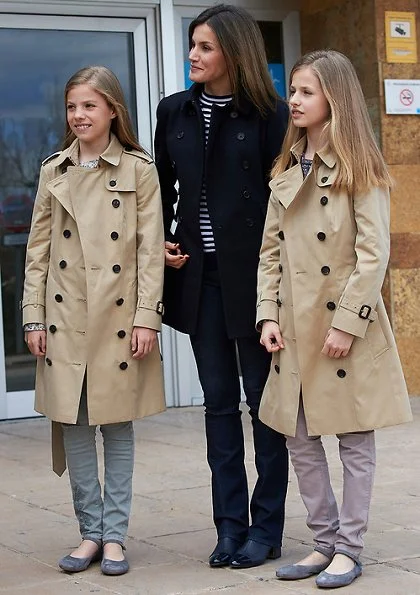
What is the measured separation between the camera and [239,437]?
4645 millimetres

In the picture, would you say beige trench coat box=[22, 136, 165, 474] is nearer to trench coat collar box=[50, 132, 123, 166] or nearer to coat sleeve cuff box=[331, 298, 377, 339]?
trench coat collar box=[50, 132, 123, 166]

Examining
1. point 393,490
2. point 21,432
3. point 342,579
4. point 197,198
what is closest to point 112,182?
point 197,198

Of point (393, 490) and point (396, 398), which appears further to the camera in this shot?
point (393, 490)

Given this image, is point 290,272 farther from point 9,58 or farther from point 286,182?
point 9,58

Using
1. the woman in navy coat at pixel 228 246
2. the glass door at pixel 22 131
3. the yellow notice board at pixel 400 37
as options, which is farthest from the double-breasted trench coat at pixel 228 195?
the yellow notice board at pixel 400 37

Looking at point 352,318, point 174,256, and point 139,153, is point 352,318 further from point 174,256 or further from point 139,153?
point 139,153

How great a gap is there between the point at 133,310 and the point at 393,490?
1896 millimetres

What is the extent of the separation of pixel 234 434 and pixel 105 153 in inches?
43.7

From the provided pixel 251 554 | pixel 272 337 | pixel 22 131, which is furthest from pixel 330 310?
pixel 22 131

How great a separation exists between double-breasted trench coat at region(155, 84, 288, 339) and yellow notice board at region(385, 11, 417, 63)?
430 cm

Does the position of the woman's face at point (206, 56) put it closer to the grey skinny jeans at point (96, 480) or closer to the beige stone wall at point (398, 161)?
the grey skinny jeans at point (96, 480)

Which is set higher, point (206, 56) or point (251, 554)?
point (206, 56)

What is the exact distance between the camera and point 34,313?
4.56 m

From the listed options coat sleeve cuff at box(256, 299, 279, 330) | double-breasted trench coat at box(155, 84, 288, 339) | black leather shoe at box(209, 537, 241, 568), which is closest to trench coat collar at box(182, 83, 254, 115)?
double-breasted trench coat at box(155, 84, 288, 339)
